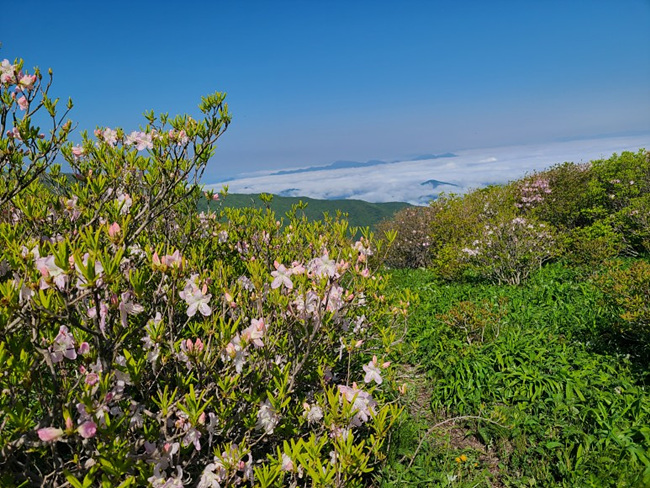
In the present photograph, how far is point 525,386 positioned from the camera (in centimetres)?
414

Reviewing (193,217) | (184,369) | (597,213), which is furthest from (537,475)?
(597,213)

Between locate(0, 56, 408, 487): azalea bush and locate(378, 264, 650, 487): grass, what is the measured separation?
2.67 feet

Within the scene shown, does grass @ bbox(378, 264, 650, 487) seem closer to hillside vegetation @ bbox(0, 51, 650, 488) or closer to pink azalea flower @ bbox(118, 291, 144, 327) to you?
hillside vegetation @ bbox(0, 51, 650, 488)

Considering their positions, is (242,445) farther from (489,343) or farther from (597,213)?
(597,213)

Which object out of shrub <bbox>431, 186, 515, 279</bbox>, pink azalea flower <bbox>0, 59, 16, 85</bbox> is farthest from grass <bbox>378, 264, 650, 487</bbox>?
shrub <bbox>431, 186, 515, 279</bbox>

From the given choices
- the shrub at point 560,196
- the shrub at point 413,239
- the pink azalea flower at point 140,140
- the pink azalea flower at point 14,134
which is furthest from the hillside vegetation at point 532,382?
the shrub at point 413,239

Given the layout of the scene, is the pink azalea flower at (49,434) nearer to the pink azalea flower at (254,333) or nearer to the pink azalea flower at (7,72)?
the pink azalea flower at (254,333)

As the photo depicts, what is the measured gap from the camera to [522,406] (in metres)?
3.87

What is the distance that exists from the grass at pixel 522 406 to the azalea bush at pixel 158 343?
81cm

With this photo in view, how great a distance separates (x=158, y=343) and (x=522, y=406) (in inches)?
141

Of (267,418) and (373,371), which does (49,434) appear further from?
(373,371)

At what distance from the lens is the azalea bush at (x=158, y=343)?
64.7 inches

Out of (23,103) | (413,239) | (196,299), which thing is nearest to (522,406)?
(196,299)

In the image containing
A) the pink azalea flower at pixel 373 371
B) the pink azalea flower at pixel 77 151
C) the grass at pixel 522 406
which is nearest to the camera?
the pink azalea flower at pixel 373 371
